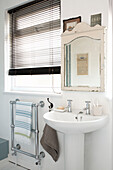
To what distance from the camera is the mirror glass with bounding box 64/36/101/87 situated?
61.1 inches

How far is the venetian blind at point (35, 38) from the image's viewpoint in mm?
1913

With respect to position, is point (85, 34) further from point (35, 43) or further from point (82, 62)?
point (35, 43)

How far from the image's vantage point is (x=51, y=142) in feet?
5.54

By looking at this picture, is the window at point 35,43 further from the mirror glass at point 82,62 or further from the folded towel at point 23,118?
the folded towel at point 23,118

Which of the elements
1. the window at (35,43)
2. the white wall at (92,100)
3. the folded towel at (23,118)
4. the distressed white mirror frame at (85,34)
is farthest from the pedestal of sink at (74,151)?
the window at (35,43)

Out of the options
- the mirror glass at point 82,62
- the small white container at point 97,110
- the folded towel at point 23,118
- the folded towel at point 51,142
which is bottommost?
the folded towel at point 51,142

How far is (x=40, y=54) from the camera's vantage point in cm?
205

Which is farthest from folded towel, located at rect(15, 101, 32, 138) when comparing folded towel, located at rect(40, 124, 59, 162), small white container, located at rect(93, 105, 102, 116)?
small white container, located at rect(93, 105, 102, 116)

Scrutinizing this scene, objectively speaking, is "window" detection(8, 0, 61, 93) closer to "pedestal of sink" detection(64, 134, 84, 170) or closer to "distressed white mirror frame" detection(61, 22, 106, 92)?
"distressed white mirror frame" detection(61, 22, 106, 92)

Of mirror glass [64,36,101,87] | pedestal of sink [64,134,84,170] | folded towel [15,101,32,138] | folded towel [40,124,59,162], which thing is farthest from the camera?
folded towel [15,101,32,138]

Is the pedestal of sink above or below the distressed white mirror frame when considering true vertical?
below

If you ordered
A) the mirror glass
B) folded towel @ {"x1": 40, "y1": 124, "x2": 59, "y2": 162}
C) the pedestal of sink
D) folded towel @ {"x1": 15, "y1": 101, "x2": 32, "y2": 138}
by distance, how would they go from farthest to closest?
1. folded towel @ {"x1": 15, "y1": 101, "x2": 32, "y2": 138}
2. folded towel @ {"x1": 40, "y1": 124, "x2": 59, "y2": 162}
3. the mirror glass
4. the pedestal of sink

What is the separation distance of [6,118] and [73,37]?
1.46 meters

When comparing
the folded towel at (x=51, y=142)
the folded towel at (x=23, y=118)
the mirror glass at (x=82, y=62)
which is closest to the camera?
the mirror glass at (x=82, y=62)
